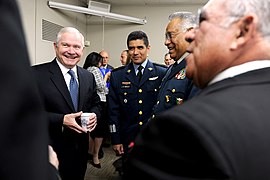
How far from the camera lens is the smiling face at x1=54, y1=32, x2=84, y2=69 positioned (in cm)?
204

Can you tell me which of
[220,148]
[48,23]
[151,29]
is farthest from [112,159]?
[220,148]

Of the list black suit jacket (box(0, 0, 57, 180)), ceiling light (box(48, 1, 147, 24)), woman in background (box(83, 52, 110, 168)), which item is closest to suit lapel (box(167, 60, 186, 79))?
black suit jacket (box(0, 0, 57, 180))

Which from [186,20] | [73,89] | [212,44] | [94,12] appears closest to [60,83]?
[73,89]

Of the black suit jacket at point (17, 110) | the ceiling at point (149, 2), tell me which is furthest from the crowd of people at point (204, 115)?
the ceiling at point (149, 2)

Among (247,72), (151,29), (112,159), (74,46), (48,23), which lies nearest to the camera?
(247,72)

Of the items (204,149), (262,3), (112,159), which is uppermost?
(262,3)

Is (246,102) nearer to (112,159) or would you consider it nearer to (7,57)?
(7,57)

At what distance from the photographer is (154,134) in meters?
0.65

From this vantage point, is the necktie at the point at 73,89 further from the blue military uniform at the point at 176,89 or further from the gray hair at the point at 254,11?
the gray hair at the point at 254,11

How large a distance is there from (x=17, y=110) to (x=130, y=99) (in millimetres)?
2049

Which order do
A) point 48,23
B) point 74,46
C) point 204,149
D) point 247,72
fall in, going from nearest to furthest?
point 204,149
point 247,72
point 74,46
point 48,23

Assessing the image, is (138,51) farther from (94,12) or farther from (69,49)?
(94,12)

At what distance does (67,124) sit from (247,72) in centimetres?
134

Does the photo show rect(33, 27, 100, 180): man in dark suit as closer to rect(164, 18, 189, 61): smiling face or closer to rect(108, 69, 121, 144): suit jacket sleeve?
rect(108, 69, 121, 144): suit jacket sleeve
